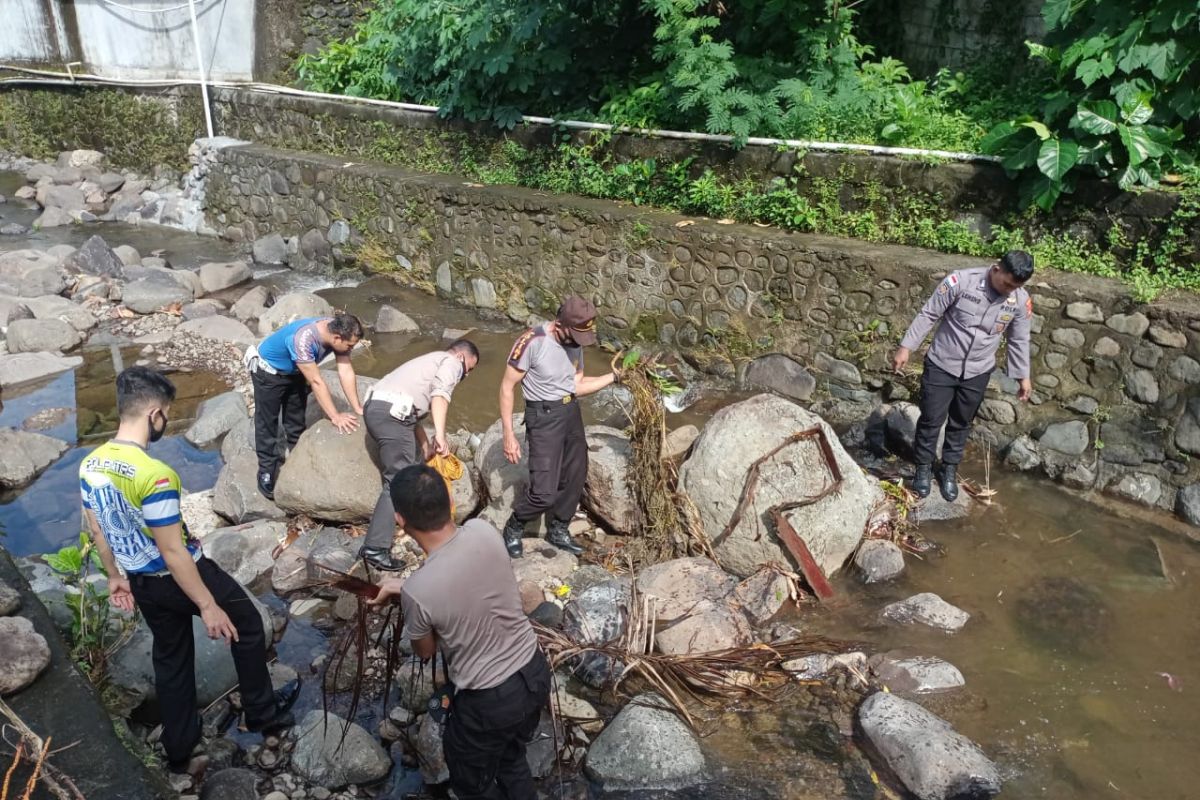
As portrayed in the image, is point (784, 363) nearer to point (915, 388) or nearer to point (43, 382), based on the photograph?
point (915, 388)

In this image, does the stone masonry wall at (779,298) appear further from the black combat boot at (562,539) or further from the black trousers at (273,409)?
the black trousers at (273,409)

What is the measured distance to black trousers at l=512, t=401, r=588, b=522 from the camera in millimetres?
Result: 5340

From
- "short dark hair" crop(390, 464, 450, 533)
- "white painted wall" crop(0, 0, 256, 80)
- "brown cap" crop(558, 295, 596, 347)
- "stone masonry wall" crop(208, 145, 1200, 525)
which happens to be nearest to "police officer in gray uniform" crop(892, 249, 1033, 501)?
"stone masonry wall" crop(208, 145, 1200, 525)

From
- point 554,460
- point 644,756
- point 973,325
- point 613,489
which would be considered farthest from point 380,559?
point 973,325

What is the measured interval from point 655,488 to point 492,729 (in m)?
2.61

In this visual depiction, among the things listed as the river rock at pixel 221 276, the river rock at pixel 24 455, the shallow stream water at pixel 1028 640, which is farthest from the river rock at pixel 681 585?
the river rock at pixel 221 276

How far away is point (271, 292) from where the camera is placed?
36.2ft

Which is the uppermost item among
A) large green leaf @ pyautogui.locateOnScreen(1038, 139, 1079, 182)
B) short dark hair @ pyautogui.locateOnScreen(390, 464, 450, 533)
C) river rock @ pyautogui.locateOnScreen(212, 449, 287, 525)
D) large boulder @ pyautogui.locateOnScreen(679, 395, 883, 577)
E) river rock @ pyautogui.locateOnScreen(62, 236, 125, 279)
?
large green leaf @ pyautogui.locateOnScreen(1038, 139, 1079, 182)

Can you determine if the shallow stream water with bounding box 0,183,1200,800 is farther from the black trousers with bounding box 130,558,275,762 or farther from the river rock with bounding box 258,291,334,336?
the river rock with bounding box 258,291,334,336

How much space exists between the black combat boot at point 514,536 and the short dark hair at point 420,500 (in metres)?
2.62

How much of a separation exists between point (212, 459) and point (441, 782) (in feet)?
14.0

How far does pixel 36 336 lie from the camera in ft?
30.5

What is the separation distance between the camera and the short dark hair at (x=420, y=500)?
9.82 feet

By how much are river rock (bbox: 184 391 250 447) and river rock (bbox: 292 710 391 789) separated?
4.02 meters
